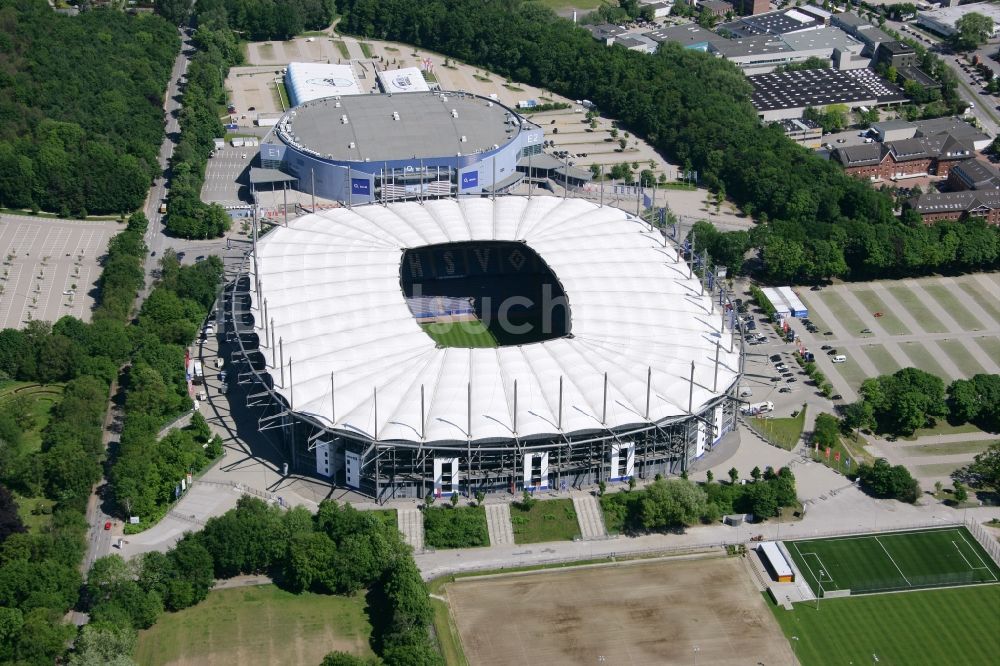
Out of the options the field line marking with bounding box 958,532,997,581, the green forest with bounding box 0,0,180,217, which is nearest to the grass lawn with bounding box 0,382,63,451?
the green forest with bounding box 0,0,180,217

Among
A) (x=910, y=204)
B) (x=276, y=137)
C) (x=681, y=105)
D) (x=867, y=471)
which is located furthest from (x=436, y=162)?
(x=867, y=471)

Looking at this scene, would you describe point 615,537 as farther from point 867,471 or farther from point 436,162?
point 436,162

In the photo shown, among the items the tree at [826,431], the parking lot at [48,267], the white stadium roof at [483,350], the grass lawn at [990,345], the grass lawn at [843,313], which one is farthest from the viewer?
the parking lot at [48,267]

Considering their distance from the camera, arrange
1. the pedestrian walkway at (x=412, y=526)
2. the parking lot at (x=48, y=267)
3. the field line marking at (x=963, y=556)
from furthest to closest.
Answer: the parking lot at (x=48, y=267)
the pedestrian walkway at (x=412, y=526)
the field line marking at (x=963, y=556)

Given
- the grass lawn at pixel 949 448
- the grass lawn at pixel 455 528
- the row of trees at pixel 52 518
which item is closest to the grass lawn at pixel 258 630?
the row of trees at pixel 52 518

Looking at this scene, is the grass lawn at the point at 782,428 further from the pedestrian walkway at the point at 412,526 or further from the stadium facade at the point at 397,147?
the stadium facade at the point at 397,147

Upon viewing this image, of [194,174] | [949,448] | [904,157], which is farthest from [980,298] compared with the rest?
[194,174]
